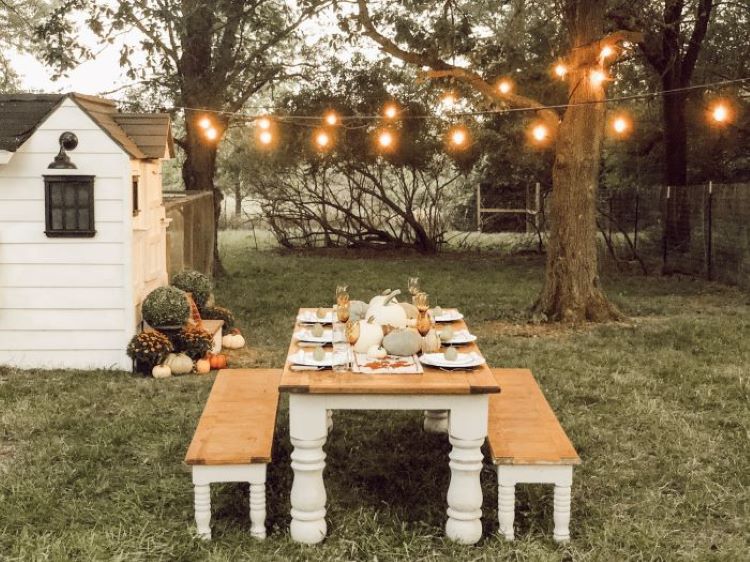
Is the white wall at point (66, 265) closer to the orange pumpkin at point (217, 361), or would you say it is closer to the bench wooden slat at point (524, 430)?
the orange pumpkin at point (217, 361)

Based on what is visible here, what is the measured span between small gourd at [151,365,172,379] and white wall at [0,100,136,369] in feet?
1.45

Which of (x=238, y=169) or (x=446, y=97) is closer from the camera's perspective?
(x=446, y=97)

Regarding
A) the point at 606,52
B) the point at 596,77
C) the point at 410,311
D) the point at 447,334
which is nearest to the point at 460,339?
the point at 447,334

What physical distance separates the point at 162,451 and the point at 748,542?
11.4 ft

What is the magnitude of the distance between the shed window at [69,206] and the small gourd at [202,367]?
1506 millimetres

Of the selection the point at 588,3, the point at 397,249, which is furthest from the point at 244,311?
the point at 397,249

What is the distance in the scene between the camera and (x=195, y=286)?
963cm

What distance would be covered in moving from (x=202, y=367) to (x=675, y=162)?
13.0 m

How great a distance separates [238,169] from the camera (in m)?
24.2

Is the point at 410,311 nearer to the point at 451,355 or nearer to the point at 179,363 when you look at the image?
the point at 451,355

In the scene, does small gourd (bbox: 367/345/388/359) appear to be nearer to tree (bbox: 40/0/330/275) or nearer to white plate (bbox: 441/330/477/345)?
white plate (bbox: 441/330/477/345)

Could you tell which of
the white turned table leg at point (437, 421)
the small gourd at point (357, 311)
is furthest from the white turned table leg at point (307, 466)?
the white turned table leg at point (437, 421)

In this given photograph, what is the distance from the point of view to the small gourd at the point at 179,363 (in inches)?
316

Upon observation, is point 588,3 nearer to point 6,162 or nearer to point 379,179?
point 6,162
